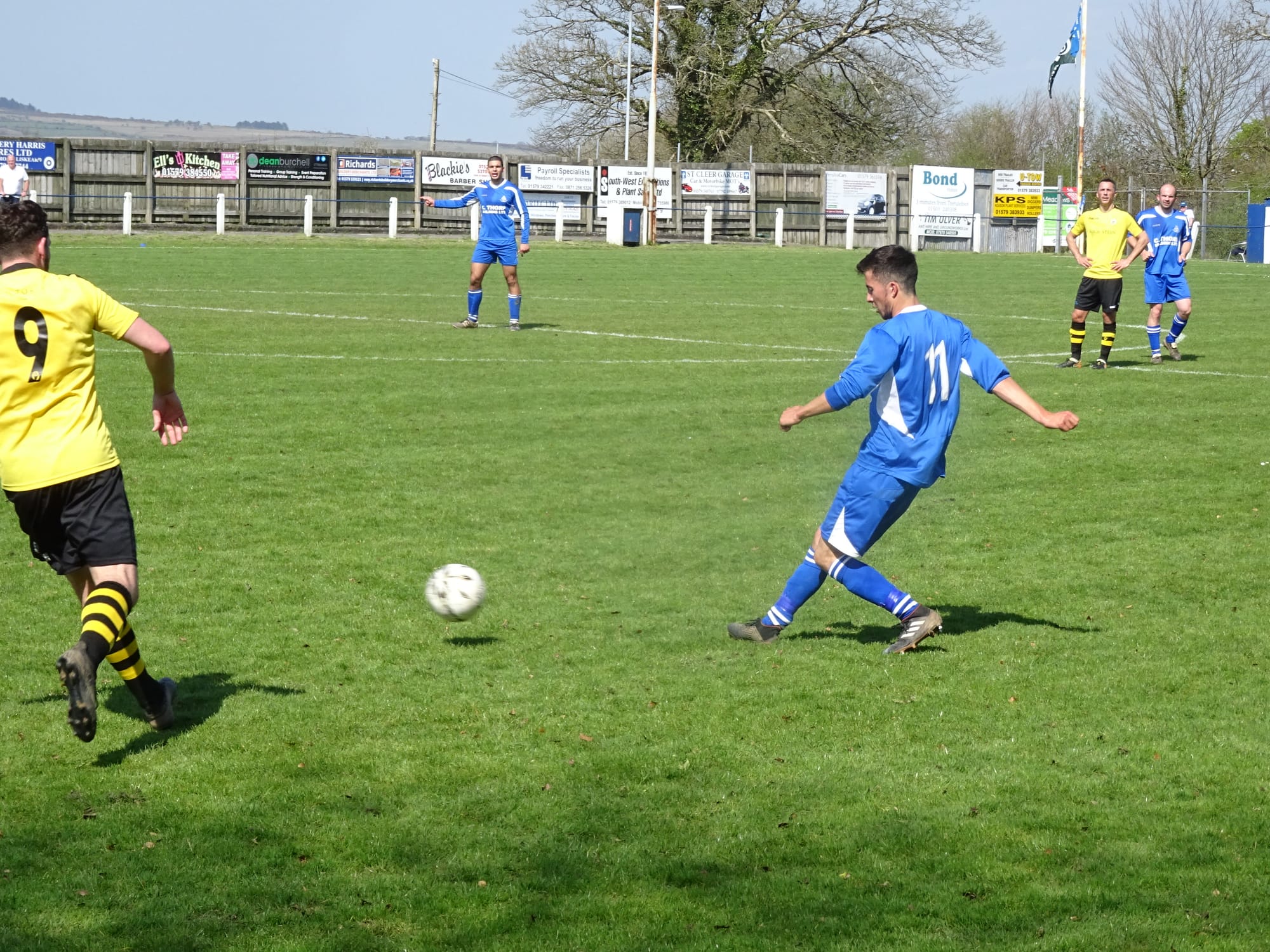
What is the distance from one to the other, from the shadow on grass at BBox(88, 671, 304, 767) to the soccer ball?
1.09 metres

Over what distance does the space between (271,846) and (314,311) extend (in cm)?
1798

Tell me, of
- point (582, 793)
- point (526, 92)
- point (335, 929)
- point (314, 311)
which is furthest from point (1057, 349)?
point (526, 92)

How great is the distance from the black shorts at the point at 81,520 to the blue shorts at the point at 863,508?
122 inches

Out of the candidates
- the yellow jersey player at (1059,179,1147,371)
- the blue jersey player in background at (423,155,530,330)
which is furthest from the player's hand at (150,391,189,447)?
the blue jersey player in background at (423,155,530,330)

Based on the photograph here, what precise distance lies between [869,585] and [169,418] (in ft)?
10.5

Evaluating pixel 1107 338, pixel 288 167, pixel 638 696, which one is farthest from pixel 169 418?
pixel 288 167

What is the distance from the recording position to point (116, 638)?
5.28 meters

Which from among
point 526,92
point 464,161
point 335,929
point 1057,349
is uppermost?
point 526,92

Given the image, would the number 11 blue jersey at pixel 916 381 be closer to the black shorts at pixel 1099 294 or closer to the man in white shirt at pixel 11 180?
the black shorts at pixel 1099 294

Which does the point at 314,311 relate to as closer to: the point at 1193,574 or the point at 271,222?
the point at 1193,574

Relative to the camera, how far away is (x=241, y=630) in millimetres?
7094

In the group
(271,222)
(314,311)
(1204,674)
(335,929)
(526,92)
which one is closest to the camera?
(335,929)

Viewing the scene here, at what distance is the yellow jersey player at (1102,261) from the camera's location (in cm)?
1705

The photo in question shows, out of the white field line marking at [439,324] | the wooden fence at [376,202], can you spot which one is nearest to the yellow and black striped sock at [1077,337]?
the white field line marking at [439,324]
